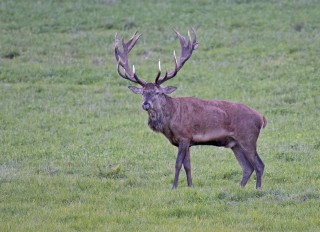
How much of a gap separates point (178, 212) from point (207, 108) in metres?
2.55

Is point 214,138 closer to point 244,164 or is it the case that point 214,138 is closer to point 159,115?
point 244,164

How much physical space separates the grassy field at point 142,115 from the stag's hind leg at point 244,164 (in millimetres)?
322

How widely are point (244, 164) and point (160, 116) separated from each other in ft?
4.98

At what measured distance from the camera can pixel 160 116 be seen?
11.7m

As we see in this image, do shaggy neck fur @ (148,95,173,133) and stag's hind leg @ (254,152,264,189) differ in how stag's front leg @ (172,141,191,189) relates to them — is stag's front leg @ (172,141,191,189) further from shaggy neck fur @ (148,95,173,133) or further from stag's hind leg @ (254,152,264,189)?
stag's hind leg @ (254,152,264,189)

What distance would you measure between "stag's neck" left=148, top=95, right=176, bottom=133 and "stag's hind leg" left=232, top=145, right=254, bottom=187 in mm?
1156

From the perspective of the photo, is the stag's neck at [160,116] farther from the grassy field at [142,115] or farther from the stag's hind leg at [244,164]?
the stag's hind leg at [244,164]

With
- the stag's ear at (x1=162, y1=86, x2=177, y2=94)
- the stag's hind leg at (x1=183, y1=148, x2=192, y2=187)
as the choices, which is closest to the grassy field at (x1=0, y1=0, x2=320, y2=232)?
Answer: the stag's hind leg at (x1=183, y1=148, x2=192, y2=187)

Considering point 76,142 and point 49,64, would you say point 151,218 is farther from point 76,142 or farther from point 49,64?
point 49,64

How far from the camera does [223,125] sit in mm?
11805

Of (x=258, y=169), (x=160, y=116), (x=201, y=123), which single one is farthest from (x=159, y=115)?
(x=258, y=169)

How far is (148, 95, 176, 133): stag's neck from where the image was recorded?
1170 centimetres

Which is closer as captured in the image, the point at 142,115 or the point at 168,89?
the point at 168,89

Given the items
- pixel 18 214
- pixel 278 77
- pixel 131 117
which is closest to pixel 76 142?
pixel 131 117
